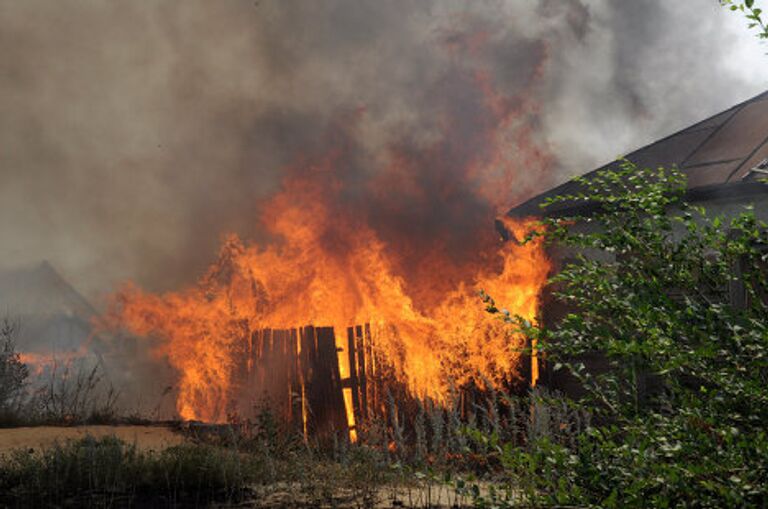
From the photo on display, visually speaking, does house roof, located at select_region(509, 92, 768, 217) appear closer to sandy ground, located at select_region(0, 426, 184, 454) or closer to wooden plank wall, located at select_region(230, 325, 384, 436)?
wooden plank wall, located at select_region(230, 325, 384, 436)

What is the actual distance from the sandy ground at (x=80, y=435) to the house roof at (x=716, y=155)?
632cm

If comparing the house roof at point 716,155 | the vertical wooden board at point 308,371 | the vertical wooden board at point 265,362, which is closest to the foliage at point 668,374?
the house roof at point 716,155

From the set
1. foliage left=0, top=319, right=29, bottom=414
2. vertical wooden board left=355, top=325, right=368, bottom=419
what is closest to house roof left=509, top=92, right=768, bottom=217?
vertical wooden board left=355, top=325, right=368, bottom=419

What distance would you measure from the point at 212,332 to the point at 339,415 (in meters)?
2.81

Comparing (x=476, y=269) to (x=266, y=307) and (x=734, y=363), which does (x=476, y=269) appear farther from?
(x=734, y=363)

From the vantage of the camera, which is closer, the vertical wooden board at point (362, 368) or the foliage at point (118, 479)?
the foliage at point (118, 479)

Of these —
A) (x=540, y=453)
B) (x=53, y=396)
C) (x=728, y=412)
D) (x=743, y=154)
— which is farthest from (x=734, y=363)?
(x=53, y=396)

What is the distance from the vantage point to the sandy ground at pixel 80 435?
31.6ft

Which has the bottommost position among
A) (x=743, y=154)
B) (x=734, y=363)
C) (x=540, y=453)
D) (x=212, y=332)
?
(x=540, y=453)

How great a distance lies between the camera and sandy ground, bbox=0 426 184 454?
9.62 m

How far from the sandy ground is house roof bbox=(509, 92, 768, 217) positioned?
20.7ft

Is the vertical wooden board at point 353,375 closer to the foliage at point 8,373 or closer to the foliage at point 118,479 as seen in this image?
the foliage at point 118,479

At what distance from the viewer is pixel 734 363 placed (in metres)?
3.74

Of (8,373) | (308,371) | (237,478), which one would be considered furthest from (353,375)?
(8,373)
